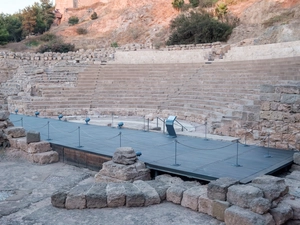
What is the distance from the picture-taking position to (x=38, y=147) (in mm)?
8336

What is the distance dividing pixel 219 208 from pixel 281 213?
0.83 m

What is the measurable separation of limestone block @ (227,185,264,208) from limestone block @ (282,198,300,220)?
53 centimetres

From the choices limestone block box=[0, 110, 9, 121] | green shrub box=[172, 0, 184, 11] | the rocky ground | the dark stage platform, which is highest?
green shrub box=[172, 0, 184, 11]

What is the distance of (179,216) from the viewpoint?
4.78 m

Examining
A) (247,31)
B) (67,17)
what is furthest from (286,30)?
(67,17)

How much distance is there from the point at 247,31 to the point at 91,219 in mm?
22267

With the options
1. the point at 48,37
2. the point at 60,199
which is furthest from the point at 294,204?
the point at 48,37

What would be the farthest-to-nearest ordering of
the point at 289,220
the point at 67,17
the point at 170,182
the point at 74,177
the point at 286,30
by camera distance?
the point at 67,17, the point at 286,30, the point at 74,177, the point at 170,182, the point at 289,220

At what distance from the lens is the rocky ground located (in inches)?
185

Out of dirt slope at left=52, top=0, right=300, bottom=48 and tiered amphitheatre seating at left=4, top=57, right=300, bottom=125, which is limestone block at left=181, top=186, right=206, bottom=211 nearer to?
tiered amphitheatre seating at left=4, top=57, right=300, bottom=125

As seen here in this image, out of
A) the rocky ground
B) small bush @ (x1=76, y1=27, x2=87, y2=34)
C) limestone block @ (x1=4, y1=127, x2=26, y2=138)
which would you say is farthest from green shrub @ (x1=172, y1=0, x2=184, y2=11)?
the rocky ground

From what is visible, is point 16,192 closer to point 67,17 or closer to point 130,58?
point 130,58

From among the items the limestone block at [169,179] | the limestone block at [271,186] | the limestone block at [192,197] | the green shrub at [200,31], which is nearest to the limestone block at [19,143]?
the limestone block at [169,179]

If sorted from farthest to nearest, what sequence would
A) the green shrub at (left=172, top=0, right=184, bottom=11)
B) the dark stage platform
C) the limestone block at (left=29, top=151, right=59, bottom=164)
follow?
the green shrub at (left=172, top=0, right=184, bottom=11), the limestone block at (left=29, top=151, right=59, bottom=164), the dark stage platform
